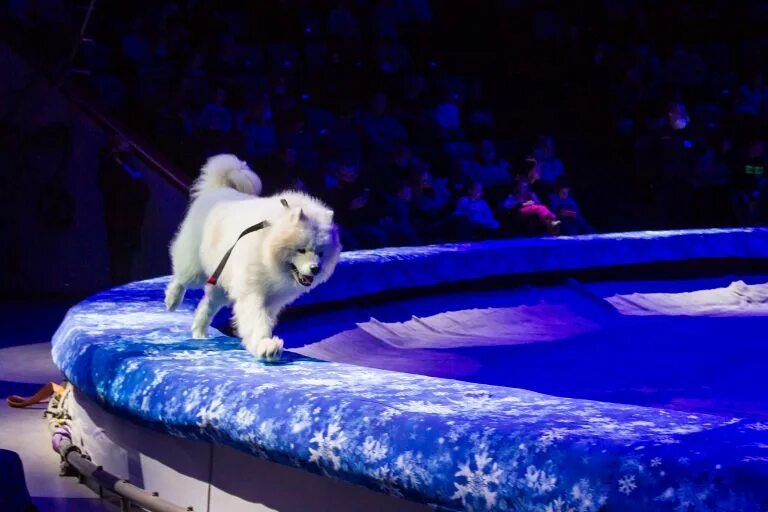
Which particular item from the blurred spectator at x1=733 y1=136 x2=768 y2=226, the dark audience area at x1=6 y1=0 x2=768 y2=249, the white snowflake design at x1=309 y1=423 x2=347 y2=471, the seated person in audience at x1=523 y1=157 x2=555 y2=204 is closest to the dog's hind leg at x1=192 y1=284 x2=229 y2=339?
the white snowflake design at x1=309 y1=423 x2=347 y2=471

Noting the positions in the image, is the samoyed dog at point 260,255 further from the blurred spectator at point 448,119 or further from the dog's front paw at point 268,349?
the blurred spectator at point 448,119

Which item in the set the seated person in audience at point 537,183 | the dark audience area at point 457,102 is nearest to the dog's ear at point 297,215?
the dark audience area at point 457,102

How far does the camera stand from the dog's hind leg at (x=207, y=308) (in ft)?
8.63

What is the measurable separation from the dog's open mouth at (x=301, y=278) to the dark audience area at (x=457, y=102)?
385cm

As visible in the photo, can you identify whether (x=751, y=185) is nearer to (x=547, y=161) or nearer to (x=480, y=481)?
(x=547, y=161)

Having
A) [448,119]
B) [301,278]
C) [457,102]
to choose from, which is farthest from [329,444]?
[457,102]

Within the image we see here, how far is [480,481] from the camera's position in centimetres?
164

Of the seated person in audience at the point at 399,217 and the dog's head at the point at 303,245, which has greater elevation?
the seated person in audience at the point at 399,217

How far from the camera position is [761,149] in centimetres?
838

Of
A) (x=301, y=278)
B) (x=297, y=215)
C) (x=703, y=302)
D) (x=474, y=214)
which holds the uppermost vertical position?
(x=474, y=214)

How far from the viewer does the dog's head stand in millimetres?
2279

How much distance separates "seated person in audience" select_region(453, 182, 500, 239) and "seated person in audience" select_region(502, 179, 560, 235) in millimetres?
223

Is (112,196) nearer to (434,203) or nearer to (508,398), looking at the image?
(434,203)

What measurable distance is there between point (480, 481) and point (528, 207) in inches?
215
